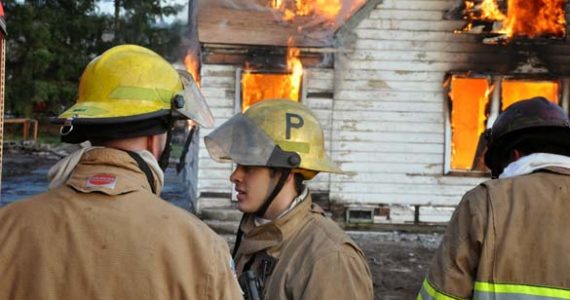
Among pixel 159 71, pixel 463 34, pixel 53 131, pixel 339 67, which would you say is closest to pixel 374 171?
pixel 339 67

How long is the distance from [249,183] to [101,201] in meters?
1.18

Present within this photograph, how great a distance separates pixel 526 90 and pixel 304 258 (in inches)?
390

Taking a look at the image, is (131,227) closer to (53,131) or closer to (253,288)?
(253,288)

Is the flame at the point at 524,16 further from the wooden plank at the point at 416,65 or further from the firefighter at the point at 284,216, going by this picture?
the firefighter at the point at 284,216

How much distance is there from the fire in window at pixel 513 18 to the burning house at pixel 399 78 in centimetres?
2

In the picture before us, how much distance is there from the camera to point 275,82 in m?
11.1

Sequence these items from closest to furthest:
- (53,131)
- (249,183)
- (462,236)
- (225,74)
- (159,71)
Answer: (159,71) < (462,236) < (249,183) < (225,74) < (53,131)

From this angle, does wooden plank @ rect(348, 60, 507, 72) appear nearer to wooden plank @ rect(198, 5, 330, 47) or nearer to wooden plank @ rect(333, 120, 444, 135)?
wooden plank @ rect(198, 5, 330, 47)

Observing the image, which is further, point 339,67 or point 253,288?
point 339,67

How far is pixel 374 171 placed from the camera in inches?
425

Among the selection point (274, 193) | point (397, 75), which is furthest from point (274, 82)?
point (274, 193)

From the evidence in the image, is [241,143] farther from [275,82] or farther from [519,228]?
[275,82]

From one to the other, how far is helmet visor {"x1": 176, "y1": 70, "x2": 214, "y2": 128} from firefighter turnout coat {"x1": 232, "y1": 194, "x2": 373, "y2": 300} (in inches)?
24.1

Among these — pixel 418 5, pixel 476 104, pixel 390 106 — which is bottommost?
pixel 390 106
